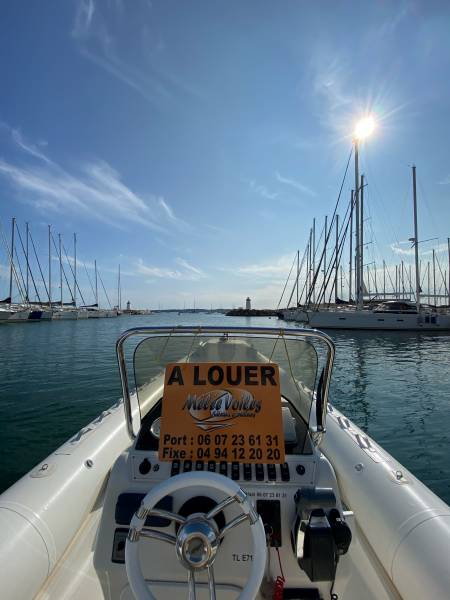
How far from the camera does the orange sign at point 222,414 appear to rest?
2.13 metres

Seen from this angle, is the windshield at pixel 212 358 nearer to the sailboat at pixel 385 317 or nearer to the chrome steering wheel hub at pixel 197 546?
the chrome steering wheel hub at pixel 197 546

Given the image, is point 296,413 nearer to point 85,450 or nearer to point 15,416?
point 85,450

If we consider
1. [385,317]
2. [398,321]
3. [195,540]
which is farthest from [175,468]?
[398,321]

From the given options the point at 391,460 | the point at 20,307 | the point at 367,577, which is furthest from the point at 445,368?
the point at 20,307

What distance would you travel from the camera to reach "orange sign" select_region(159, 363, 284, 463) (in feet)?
6.98

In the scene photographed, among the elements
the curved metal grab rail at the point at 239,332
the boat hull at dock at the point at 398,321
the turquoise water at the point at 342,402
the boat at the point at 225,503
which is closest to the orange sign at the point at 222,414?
the boat at the point at 225,503

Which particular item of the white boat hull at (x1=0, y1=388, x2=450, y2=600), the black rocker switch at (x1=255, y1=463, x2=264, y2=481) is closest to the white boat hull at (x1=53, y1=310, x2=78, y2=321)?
the white boat hull at (x1=0, y1=388, x2=450, y2=600)

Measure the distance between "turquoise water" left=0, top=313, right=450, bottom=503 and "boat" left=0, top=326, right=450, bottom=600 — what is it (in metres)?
2.58

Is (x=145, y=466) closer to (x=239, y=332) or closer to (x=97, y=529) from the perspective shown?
(x=97, y=529)

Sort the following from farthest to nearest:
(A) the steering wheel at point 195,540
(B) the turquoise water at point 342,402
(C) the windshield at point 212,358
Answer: (B) the turquoise water at point 342,402, (C) the windshield at point 212,358, (A) the steering wheel at point 195,540

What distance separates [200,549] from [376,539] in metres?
1.83

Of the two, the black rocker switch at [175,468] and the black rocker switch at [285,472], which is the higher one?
the black rocker switch at [175,468]

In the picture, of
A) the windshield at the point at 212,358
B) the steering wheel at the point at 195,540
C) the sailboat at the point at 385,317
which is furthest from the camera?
the sailboat at the point at 385,317

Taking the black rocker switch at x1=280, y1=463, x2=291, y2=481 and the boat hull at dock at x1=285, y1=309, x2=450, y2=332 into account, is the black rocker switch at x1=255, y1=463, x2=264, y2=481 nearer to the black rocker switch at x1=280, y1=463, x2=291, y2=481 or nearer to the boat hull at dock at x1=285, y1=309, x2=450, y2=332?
the black rocker switch at x1=280, y1=463, x2=291, y2=481
